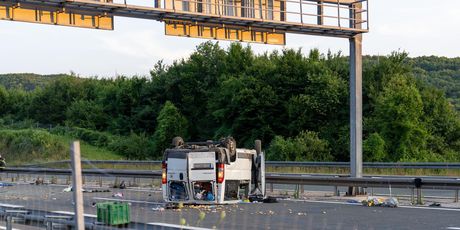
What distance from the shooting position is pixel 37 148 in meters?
49.0

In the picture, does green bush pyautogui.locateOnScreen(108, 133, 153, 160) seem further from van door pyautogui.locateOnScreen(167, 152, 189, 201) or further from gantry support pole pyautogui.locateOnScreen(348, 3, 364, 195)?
van door pyautogui.locateOnScreen(167, 152, 189, 201)

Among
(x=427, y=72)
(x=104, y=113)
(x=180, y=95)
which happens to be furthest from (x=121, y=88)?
(x=427, y=72)

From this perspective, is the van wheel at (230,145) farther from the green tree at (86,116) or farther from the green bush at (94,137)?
the green tree at (86,116)

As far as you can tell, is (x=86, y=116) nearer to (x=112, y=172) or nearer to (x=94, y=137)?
(x=94, y=137)

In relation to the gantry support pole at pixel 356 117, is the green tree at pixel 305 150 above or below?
below

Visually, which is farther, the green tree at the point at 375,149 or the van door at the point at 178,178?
the green tree at the point at 375,149

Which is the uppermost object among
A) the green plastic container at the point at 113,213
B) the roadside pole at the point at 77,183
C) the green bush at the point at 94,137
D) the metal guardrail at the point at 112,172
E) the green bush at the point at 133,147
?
the roadside pole at the point at 77,183

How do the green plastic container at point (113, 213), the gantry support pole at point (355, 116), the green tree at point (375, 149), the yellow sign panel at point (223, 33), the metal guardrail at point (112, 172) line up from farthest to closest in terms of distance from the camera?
the green tree at point (375, 149) → the metal guardrail at point (112, 172) → the gantry support pole at point (355, 116) → the yellow sign panel at point (223, 33) → the green plastic container at point (113, 213)

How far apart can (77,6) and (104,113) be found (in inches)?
2105

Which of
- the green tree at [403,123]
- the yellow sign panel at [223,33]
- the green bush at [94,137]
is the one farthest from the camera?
the green bush at [94,137]

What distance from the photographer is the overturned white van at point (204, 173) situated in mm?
18109

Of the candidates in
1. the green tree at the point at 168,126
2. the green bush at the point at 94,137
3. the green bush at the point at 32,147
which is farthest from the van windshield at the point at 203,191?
the green bush at the point at 94,137

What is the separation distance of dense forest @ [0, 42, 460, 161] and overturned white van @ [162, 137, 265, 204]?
25.8m

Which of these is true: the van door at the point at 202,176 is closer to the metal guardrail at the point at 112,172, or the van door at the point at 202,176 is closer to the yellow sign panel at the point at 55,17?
the metal guardrail at the point at 112,172
